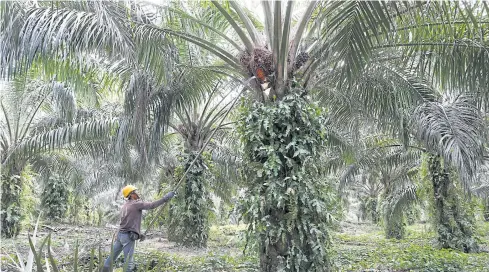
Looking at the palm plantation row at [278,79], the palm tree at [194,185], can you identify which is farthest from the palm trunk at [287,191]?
the palm tree at [194,185]

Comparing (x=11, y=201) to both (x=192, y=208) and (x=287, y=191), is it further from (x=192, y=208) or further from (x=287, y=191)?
(x=287, y=191)

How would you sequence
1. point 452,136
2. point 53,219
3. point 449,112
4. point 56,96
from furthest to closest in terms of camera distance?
point 53,219
point 56,96
point 449,112
point 452,136

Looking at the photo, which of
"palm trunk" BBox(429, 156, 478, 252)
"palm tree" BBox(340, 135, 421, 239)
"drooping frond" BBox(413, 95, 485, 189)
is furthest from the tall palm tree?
"palm tree" BBox(340, 135, 421, 239)

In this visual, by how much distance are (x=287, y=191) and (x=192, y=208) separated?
195 inches

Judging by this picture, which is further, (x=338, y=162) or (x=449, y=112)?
(x=338, y=162)

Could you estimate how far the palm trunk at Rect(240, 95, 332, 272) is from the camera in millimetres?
5379

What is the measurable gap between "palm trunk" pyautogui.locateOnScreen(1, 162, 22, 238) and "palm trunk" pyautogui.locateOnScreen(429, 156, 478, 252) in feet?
35.1

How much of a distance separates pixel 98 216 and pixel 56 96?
18494mm

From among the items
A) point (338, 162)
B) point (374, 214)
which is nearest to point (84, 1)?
point (338, 162)

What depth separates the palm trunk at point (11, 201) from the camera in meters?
10.8

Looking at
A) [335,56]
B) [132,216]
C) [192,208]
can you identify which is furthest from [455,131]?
[192,208]

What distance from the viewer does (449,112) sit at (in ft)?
25.0

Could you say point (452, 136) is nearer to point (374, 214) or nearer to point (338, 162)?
point (338, 162)

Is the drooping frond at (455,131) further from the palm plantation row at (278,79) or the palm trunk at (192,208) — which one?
the palm trunk at (192,208)
